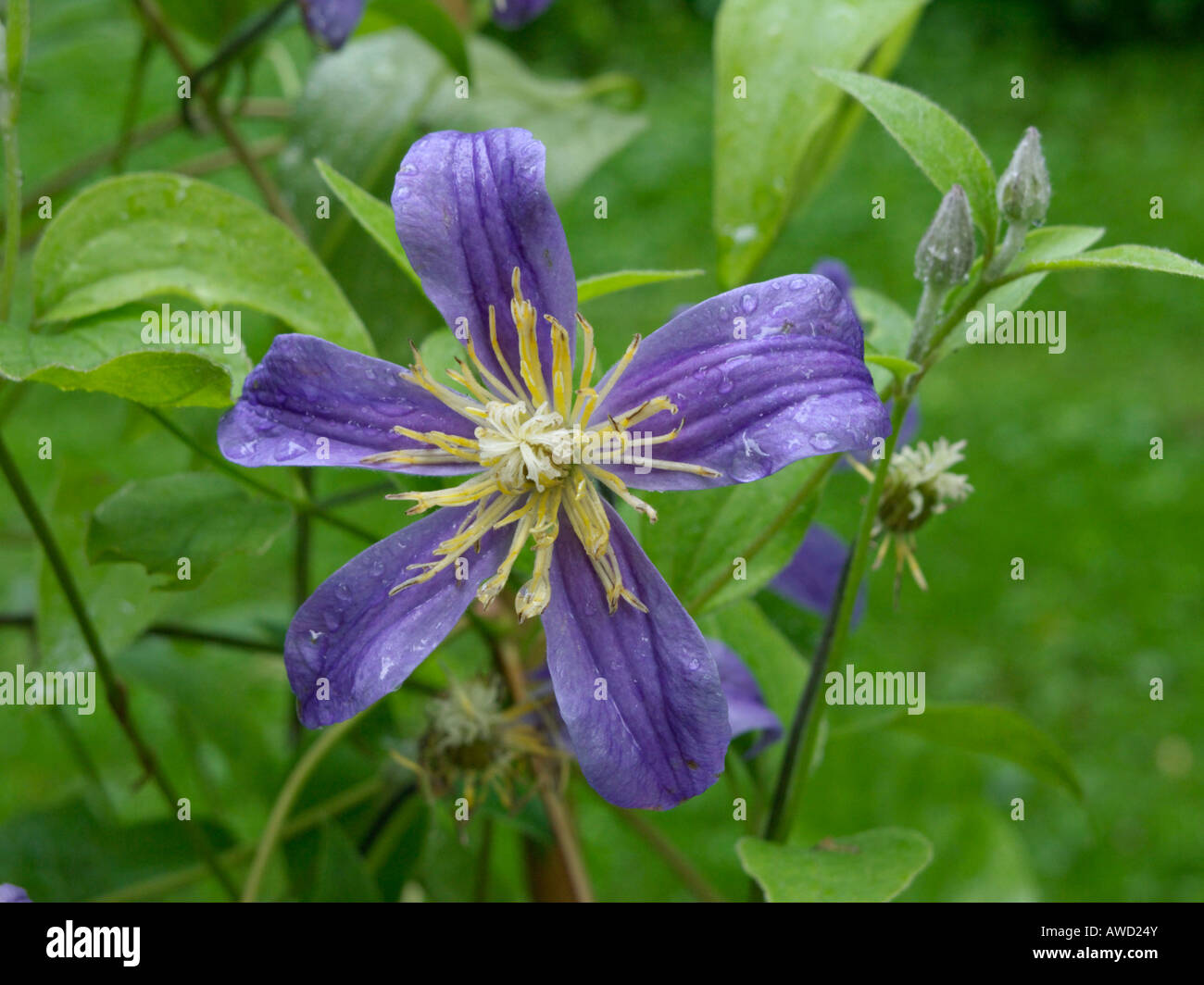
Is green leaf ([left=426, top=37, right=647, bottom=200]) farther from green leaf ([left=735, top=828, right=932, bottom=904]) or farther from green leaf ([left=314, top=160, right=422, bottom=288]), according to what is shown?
green leaf ([left=735, top=828, right=932, bottom=904])

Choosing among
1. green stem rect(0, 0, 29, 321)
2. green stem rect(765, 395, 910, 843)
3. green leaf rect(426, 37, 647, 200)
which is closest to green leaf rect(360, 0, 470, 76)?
green leaf rect(426, 37, 647, 200)

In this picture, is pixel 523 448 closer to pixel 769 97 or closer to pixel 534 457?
pixel 534 457

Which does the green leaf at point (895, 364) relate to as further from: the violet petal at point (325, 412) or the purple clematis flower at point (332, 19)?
the purple clematis flower at point (332, 19)

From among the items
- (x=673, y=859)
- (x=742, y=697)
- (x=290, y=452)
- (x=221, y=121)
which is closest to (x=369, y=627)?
(x=290, y=452)

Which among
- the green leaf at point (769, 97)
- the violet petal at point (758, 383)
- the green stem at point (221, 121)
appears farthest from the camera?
the green stem at point (221, 121)

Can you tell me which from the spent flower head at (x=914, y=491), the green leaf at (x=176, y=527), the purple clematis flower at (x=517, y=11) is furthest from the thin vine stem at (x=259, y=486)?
the purple clematis flower at (x=517, y=11)
